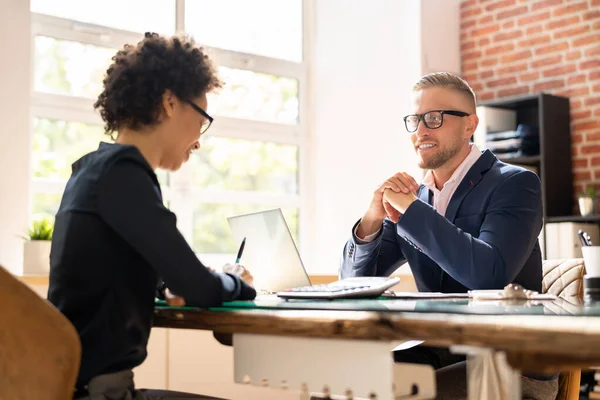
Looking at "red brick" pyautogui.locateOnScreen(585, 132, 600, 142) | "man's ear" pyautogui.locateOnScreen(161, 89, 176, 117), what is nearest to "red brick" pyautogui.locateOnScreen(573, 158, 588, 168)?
"red brick" pyautogui.locateOnScreen(585, 132, 600, 142)

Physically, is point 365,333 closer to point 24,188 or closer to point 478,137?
point 24,188

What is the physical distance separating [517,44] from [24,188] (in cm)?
347


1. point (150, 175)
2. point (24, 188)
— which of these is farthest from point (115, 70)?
point (24, 188)

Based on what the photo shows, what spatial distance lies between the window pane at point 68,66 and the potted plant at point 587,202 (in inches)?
118

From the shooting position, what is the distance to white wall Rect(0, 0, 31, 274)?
4082mm

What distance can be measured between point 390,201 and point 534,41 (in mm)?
3767

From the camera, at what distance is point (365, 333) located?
1.31m

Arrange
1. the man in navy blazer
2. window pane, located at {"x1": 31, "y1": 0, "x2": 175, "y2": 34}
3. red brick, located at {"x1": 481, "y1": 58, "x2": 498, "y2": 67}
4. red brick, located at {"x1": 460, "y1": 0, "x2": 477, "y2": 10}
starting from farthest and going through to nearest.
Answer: red brick, located at {"x1": 460, "y1": 0, "x2": 477, "y2": 10}
red brick, located at {"x1": 481, "y1": 58, "x2": 498, "y2": 67}
window pane, located at {"x1": 31, "y1": 0, "x2": 175, "y2": 34}
the man in navy blazer

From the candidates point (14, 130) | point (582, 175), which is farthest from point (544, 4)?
point (14, 130)

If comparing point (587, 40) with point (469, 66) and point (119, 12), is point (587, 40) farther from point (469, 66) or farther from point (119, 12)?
point (119, 12)

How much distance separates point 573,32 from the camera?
18.2 ft

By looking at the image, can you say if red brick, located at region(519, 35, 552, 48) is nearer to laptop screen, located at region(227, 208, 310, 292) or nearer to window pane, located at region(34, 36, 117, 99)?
window pane, located at region(34, 36, 117, 99)

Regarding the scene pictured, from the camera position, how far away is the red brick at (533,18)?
5.66m

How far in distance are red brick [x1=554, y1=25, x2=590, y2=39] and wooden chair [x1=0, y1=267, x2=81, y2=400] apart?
→ 4.87m
